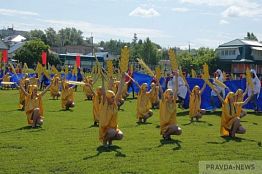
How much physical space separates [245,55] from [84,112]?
2172 inches

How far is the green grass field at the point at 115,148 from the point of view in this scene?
9.02 m

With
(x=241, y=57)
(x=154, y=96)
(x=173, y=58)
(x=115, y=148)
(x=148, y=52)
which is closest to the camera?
(x=115, y=148)

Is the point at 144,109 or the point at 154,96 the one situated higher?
the point at 154,96

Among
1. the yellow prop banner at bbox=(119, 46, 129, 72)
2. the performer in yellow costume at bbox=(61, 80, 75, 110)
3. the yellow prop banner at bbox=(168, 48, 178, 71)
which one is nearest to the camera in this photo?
the yellow prop banner at bbox=(119, 46, 129, 72)

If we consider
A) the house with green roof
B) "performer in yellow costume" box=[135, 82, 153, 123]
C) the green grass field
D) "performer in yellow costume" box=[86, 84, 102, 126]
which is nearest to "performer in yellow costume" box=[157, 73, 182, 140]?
the green grass field

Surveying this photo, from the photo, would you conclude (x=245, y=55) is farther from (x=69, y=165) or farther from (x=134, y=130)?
(x=69, y=165)

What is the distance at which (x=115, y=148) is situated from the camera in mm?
10953

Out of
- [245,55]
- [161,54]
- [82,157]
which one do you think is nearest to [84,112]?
[82,157]

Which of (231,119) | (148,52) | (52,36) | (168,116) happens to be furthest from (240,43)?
(52,36)

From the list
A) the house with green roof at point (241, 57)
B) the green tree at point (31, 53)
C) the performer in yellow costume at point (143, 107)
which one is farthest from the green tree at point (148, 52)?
the performer in yellow costume at point (143, 107)

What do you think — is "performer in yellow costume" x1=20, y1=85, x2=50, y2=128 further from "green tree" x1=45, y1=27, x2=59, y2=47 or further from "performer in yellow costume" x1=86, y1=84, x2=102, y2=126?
"green tree" x1=45, y1=27, x2=59, y2=47

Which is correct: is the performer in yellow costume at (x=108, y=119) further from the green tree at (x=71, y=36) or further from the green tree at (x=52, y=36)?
the green tree at (x=71, y=36)

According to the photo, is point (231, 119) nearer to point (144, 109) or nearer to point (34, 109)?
point (144, 109)

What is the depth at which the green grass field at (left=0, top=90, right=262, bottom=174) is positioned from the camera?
9.02 meters
